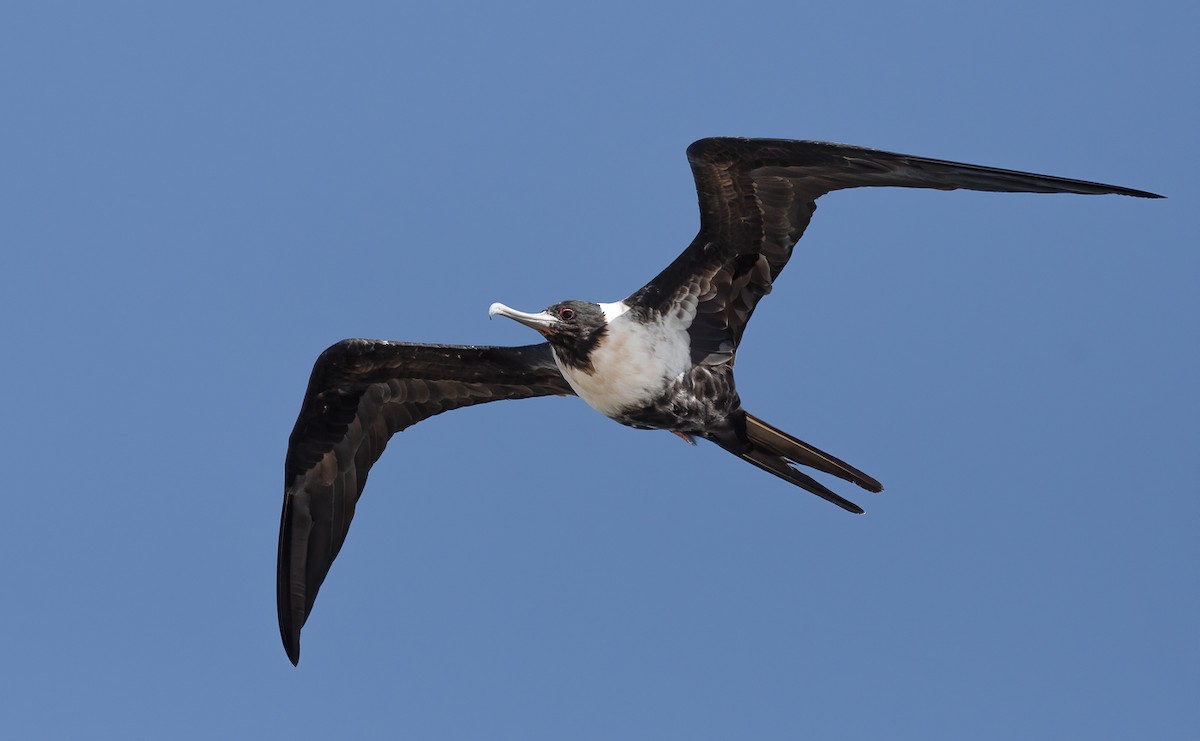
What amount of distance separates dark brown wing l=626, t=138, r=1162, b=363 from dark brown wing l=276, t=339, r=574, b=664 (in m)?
0.98

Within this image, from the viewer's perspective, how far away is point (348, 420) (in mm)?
7949

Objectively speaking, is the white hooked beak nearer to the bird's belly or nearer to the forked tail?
the bird's belly

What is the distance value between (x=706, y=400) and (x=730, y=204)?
921 millimetres

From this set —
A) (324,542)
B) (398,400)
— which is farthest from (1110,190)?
(324,542)

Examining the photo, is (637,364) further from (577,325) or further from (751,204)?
(751,204)

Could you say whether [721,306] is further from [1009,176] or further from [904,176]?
[1009,176]

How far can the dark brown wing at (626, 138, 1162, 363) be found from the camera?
621 cm

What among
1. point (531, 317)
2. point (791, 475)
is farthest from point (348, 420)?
point (791, 475)

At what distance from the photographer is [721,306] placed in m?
7.06

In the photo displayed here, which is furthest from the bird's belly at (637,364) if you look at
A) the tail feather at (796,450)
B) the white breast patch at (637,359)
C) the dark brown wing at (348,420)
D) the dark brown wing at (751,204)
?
the dark brown wing at (348,420)

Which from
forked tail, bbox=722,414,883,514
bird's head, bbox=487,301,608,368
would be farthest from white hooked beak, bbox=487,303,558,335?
forked tail, bbox=722,414,883,514

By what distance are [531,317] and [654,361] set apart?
0.58m

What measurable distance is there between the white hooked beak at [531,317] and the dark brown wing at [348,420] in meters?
0.66

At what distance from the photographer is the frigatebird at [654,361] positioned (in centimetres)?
649
